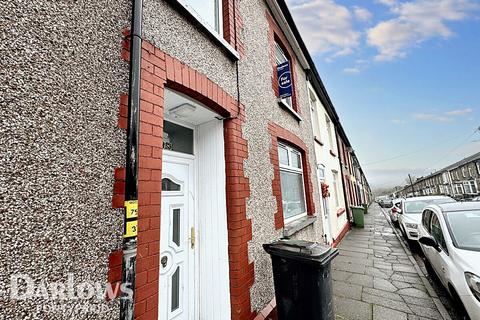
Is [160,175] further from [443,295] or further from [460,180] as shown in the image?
[460,180]

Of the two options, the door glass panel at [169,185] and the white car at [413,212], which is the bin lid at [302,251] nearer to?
the door glass panel at [169,185]

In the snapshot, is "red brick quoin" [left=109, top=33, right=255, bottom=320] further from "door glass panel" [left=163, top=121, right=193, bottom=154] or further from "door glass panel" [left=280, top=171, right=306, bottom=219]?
"door glass panel" [left=280, top=171, right=306, bottom=219]

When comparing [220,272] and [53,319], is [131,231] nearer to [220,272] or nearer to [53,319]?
[53,319]

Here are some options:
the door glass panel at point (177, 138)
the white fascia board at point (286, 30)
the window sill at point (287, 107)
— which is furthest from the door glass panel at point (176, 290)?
the white fascia board at point (286, 30)

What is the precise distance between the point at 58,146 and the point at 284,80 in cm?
412

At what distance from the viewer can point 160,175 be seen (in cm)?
178

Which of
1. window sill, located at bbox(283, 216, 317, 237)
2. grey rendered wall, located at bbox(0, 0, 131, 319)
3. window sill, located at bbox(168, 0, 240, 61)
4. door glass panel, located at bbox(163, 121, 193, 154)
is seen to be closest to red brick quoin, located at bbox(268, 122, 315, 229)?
window sill, located at bbox(283, 216, 317, 237)

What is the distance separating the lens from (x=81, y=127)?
1350 millimetres

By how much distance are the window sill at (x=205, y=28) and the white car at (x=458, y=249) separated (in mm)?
4017

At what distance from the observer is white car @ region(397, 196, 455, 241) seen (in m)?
7.35

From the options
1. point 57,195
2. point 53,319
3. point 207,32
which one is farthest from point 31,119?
point 207,32

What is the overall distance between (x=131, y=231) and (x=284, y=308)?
210 cm

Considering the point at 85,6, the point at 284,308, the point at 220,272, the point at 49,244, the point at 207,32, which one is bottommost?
the point at 284,308

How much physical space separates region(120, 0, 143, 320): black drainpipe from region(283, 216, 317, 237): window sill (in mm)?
2705
